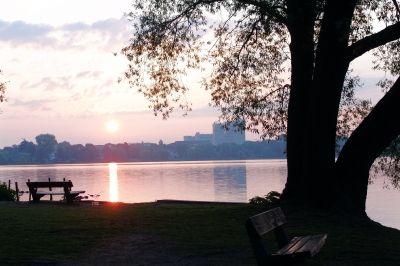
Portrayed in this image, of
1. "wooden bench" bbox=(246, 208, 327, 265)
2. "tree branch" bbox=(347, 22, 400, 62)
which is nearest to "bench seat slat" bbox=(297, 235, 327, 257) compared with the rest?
"wooden bench" bbox=(246, 208, 327, 265)

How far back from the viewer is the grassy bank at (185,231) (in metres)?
7.85

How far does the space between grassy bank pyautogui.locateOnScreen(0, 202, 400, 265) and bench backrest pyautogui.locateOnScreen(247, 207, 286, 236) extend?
0.96 metres

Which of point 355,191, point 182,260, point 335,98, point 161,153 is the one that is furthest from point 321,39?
point 161,153

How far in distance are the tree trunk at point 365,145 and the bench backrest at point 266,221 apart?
615cm

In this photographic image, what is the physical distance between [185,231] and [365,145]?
4.85 metres

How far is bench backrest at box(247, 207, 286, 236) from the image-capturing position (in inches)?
216

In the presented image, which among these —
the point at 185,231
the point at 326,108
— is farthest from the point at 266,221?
the point at 326,108

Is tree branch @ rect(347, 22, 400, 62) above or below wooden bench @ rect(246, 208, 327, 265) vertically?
above

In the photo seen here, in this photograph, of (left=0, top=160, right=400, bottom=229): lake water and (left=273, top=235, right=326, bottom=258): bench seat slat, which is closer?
(left=273, top=235, right=326, bottom=258): bench seat slat

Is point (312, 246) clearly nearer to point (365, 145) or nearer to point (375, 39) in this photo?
point (365, 145)

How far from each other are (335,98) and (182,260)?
586cm

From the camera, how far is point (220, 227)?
10188mm

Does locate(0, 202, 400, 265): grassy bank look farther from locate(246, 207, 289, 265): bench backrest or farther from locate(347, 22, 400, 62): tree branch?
locate(347, 22, 400, 62): tree branch

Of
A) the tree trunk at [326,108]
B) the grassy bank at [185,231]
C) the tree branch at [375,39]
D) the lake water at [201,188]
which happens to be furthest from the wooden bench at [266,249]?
the lake water at [201,188]
